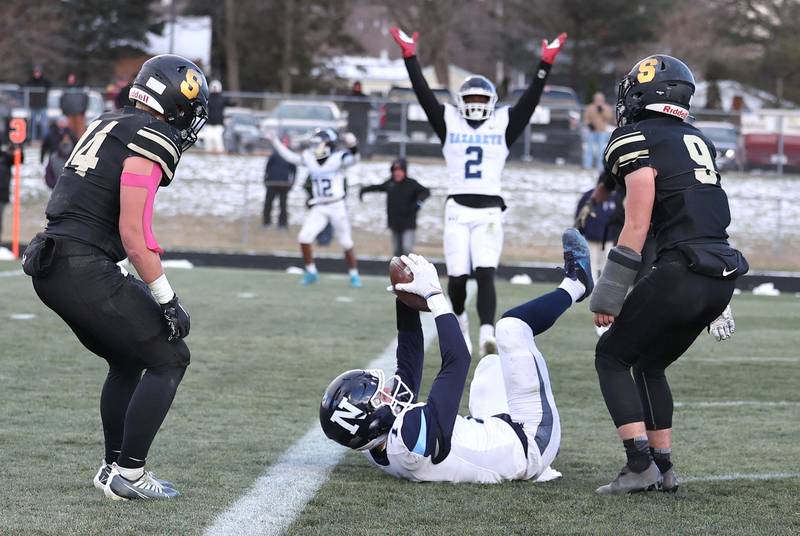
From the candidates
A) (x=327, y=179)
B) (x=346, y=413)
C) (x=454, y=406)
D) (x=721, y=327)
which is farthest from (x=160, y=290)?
(x=327, y=179)

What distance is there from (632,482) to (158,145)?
2224 mm

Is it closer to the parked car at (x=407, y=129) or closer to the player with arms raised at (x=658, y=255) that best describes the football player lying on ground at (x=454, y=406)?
the player with arms raised at (x=658, y=255)

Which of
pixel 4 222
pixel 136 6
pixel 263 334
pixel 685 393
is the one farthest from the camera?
pixel 136 6

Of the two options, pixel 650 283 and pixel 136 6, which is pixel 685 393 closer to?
pixel 650 283

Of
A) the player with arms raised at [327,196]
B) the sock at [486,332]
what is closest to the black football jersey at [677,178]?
the sock at [486,332]

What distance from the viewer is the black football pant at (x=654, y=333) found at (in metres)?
4.80

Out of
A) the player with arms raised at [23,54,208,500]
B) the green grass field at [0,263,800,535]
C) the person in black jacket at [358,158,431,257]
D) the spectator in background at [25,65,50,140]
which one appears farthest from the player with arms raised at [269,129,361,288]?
the spectator in background at [25,65,50,140]

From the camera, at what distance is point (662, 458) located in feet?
16.6

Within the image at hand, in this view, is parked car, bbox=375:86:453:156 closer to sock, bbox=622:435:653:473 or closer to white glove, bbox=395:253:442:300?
white glove, bbox=395:253:442:300

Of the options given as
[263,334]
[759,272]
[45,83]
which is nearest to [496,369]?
[263,334]

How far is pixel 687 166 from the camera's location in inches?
191

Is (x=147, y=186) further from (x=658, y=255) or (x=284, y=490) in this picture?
(x=658, y=255)

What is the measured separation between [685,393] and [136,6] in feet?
143

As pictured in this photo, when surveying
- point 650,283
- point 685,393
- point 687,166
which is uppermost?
point 687,166
